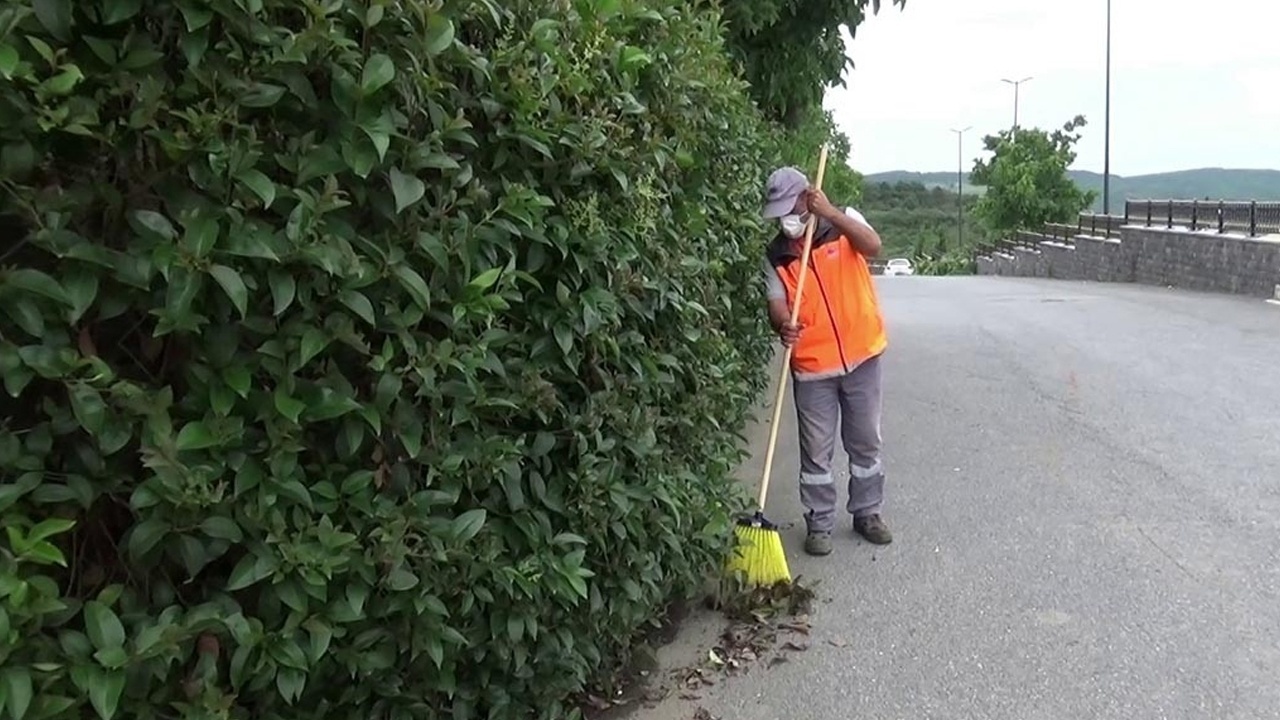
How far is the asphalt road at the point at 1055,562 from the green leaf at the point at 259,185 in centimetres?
235

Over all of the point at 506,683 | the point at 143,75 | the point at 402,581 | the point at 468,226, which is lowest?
the point at 506,683

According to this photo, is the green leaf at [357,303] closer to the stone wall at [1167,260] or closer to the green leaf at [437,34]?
the green leaf at [437,34]

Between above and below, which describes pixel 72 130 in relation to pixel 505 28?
below

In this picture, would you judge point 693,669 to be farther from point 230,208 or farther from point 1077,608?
point 230,208

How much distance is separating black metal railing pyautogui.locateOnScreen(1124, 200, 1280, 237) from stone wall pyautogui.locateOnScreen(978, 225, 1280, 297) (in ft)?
1.11

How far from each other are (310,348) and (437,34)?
0.63m

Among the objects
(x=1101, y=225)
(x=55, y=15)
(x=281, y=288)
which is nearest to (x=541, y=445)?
(x=281, y=288)

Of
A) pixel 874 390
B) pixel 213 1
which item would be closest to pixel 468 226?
pixel 213 1

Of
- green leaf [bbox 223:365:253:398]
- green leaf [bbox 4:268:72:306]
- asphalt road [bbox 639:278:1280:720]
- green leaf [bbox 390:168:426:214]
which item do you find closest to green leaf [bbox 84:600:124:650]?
green leaf [bbox 223:365:253:398]

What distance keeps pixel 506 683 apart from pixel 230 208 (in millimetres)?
1462

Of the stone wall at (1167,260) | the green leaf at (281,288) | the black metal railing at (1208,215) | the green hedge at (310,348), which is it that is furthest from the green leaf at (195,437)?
the black metal railing at (1208,215)

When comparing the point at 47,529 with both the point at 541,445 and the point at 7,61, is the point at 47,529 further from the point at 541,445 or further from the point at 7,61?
the point at 541,445

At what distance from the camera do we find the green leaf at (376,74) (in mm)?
1909

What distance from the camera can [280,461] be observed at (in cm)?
198
